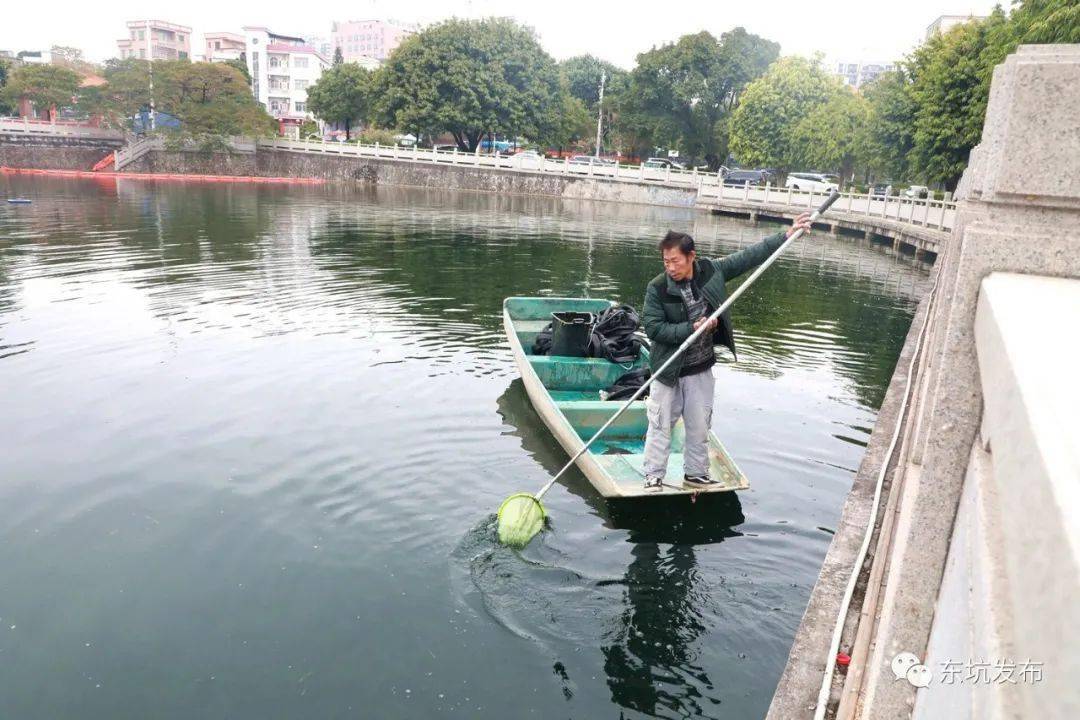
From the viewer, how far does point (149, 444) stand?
889 cm

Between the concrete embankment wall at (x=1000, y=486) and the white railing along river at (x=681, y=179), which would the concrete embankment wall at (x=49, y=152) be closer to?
the white railing along river at (x=681, y=179)

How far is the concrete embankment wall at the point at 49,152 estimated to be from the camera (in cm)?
5903

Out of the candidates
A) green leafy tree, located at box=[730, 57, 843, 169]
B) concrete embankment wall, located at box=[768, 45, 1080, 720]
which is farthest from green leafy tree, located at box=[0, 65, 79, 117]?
concrete embankment wall, located at box=[768, 45, 1080, 720]

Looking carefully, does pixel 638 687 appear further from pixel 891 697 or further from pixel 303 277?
pixel 303 277

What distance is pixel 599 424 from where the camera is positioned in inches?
347

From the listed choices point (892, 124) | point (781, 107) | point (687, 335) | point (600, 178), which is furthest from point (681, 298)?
point (781, 107)

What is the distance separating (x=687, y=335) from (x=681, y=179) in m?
48.7

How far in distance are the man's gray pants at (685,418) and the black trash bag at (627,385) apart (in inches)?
90.2

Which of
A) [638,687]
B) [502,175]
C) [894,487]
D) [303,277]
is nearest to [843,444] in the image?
[894,487]

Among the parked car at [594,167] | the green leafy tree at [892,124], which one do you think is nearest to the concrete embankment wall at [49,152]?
the parked car at [594,167]

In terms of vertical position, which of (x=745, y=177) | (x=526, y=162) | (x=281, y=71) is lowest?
(x=745, y=177)

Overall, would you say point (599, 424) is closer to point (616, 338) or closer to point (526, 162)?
→ point (616, 338)

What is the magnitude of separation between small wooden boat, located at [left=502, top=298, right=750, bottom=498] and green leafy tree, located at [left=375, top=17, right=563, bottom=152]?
51.9 metres

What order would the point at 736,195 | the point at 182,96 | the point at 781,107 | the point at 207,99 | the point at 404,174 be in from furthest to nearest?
the point at 207,99, the point at 182,96, the point at 404,174, the point at 781,107, the point at 736,195
